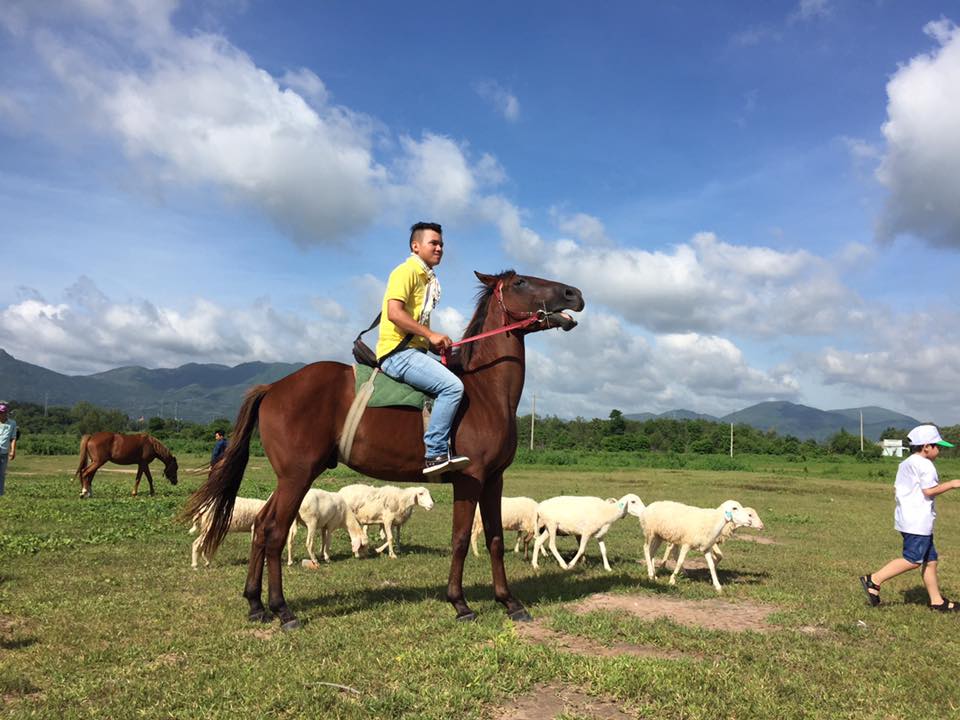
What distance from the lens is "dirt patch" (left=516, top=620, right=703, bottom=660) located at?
5.94 meters

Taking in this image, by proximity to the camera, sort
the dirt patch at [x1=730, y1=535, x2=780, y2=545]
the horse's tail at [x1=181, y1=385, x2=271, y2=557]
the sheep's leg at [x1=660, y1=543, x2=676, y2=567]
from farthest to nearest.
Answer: the dirt patch at [x1=730, y1=535, x2=780, y2=545], the sheep's leg at [x1=660, y1=543, x2=676, y2=567], the horse's tail at [x1=181, y1=385, x2=271, y2=557]

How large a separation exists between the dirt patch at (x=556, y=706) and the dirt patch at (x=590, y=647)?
1019mm

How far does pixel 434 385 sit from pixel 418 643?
2.52 meters

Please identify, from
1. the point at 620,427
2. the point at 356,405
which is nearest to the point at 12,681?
the point at 356,405

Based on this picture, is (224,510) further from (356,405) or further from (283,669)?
(283,669)

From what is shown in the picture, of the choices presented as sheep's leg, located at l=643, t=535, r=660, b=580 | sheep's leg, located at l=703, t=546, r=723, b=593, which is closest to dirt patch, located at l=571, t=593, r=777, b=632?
sheep's leg, located at l=703, t=546, r=723, b=593

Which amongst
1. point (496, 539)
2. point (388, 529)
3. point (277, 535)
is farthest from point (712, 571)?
point (277, 535)

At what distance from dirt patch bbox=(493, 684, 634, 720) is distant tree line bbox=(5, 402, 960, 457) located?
158 ft

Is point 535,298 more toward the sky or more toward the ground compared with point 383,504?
more toward the sky

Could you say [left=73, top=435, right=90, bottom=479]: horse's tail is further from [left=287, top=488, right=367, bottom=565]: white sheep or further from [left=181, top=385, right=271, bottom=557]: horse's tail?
[left=181, top=385, right=271, bottom=557]: horse's tail

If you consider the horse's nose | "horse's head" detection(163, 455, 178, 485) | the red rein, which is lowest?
"horse's head" detection(163, 455, 178, 485)

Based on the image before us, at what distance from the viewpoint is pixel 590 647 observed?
616 cm

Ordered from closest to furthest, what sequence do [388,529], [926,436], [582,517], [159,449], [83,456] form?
[926,436]
[582,517]
[388,529]
[83,456]
[159,449]

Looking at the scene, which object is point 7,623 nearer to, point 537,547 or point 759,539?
point 537,547
